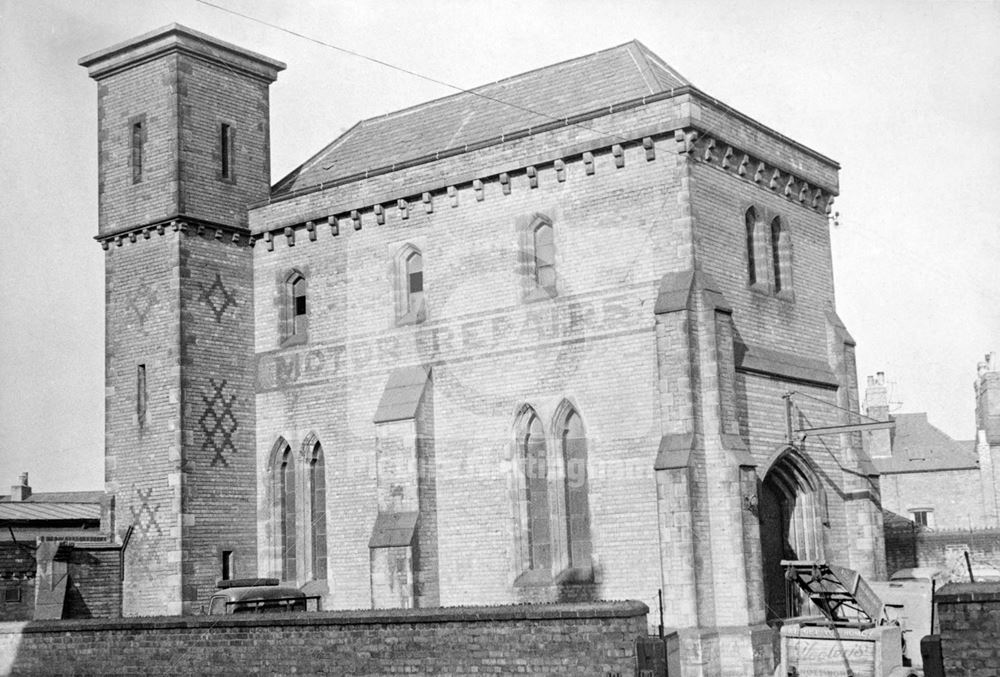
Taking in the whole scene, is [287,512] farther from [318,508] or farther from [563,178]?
[563,178]

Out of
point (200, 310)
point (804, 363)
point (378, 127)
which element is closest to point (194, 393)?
point (200, 310)

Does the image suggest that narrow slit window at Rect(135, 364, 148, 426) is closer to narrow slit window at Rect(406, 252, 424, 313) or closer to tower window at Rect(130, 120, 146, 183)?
tower window at Rect(130, 120, 146, 183)

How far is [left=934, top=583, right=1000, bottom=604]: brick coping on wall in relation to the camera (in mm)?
14633

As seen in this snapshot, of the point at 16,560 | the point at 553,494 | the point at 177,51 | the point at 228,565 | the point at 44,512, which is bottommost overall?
the point at 228,565

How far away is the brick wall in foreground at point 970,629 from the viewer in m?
14.6

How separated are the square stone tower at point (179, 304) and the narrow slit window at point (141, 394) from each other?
3cm

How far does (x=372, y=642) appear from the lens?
1902 centimetres

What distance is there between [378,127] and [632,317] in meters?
11.9

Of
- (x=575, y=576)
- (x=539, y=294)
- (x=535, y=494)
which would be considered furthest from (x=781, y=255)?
(x=575, y=576)

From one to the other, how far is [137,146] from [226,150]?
2.17 meters

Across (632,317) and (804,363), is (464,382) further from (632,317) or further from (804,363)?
(804,363)

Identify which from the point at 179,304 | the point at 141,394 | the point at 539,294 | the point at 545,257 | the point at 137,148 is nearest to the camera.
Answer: the point at 539,294

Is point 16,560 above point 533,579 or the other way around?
above

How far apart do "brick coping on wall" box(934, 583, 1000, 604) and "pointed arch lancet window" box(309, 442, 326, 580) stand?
59.3 ft
